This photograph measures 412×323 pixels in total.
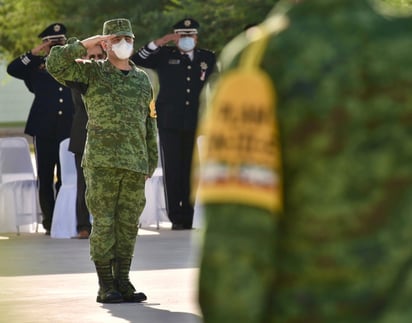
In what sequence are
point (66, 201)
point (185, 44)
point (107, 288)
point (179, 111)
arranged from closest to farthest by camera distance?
point (107, 288) → point (66, 201) → point (179, 111) → point (185, 44)

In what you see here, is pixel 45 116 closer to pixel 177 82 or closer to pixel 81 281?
pixel 177 82

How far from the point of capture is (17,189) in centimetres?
1658

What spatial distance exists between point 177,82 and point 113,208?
21.1ft

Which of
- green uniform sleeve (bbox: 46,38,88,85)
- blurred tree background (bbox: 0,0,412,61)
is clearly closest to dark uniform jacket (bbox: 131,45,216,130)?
green uniform sleeve (bbox: 46,38,88,85)

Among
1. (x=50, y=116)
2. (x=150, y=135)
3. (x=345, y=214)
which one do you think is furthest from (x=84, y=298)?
(x=345, y=214)

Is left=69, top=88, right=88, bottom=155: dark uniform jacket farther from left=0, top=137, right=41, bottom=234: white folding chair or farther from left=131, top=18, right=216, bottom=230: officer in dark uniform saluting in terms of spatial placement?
left=0, top=137, right=41, bottom=234: white folding chair

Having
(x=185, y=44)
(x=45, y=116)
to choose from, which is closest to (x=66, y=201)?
(x=45, y=116)

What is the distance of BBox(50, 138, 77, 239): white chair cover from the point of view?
15359mm

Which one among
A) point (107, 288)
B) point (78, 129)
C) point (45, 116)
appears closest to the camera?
point (107, 288)

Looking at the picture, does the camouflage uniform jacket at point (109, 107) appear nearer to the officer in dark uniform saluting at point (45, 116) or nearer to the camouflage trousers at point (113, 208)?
the camouflage trousers at point (113, 208)

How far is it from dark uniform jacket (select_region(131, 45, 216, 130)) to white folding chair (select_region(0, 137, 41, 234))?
1.62 meters

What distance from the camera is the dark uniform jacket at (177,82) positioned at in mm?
16234

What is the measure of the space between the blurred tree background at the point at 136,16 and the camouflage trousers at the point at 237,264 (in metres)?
23.0

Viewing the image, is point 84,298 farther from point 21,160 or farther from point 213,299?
point 213,299
